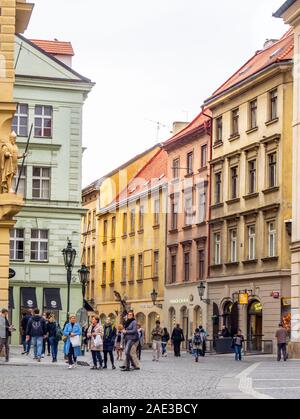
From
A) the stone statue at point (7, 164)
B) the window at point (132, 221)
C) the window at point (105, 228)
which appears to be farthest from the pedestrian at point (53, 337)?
the window at point (105, 228)

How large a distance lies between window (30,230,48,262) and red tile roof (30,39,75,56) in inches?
489

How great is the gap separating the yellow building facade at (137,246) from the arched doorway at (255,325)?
53.6ft

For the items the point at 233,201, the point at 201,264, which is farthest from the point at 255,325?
the point at 201,264

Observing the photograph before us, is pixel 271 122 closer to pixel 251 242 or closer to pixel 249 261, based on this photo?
pixel 251 242

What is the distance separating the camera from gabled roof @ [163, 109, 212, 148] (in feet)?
235

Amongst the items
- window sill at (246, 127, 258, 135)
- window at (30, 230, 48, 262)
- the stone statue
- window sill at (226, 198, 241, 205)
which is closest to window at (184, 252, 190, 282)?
window sill at (226, 198, 241, 205)

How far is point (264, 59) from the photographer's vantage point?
2633 inches

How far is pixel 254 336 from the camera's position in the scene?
61.9 meters

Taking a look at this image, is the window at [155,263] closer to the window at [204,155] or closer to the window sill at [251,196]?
the window at [204,155]

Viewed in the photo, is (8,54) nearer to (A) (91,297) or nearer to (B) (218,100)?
(B) (218,100)

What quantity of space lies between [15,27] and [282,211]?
23590mm

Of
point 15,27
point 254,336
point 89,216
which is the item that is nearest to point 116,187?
point 89,216

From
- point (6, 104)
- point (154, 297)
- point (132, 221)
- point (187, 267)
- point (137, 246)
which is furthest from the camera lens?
point (132, 221)

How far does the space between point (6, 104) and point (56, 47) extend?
117 ft
